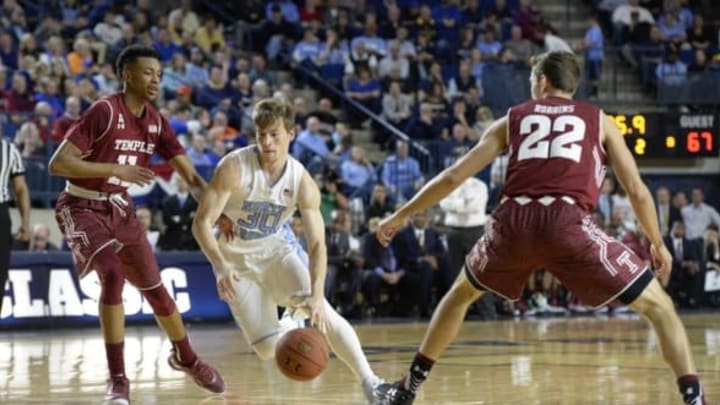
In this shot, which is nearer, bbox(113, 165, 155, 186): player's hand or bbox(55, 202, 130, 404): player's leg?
bbox(113, 165, 155, 186): player's hand

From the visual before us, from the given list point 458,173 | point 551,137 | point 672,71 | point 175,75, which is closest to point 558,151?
point 551,137

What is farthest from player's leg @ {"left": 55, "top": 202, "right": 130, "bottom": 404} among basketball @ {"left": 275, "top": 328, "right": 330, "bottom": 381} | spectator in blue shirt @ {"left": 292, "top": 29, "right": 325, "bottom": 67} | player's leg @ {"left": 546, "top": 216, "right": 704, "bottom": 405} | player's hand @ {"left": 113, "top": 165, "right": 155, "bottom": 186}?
spectator in blue shirt @ {"left": 292, "top": 29, "right": 325, "bottom": 67}

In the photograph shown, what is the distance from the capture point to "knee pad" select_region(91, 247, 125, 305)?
29.0ft

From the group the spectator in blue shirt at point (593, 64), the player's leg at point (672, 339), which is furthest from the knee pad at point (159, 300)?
the spectator in blue shirt at point (593, 64)

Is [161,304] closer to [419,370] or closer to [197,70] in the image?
[419,370]

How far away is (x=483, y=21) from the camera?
26.5 meters

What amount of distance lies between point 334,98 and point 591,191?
653 inches

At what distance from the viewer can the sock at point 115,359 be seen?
28.8 feet

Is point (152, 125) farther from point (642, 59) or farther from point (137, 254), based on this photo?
point (642, 59)

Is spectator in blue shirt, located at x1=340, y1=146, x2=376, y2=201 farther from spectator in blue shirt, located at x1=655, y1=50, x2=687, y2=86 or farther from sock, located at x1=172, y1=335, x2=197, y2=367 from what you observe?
sock, located at x1=172, y1=335, x2=197, y2=367

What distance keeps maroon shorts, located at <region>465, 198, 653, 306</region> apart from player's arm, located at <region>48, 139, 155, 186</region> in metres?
2.12

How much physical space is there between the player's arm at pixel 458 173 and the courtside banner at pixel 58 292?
9.21 meters

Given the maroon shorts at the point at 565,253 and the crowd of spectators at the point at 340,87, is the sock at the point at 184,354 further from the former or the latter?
the crowd of spectators at the point at 340,87

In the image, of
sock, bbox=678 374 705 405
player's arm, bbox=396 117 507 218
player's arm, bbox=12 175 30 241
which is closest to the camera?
sock, bbox=678 374 705 405
